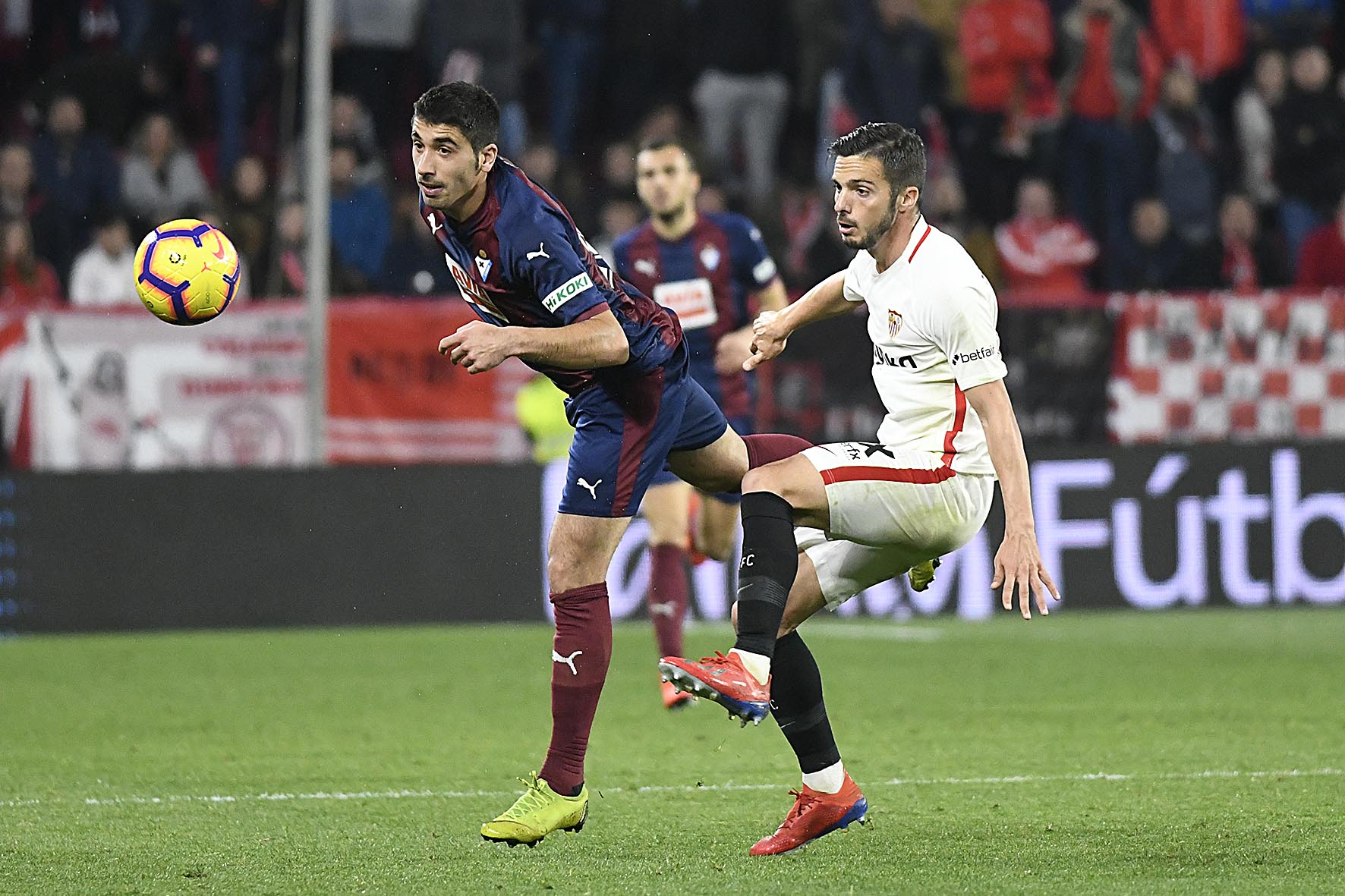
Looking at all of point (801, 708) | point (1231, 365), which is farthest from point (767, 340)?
point (1231, 365)

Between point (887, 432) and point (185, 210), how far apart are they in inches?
336

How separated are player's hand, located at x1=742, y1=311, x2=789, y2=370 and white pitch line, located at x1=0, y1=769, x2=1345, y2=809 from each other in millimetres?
1335

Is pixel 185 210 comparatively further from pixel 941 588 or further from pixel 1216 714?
pixel 1216 714

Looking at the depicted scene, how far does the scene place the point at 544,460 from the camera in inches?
450

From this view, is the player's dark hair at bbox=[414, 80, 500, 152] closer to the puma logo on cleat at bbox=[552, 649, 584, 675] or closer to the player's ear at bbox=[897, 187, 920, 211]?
the player's ear at bbox=[897, 187, 920, 211]

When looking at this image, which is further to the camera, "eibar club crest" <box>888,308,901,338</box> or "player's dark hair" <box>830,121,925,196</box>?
"eibar club crest" <box>888,308,901,338</box>

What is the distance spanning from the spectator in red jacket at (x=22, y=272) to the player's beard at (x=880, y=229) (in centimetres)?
794

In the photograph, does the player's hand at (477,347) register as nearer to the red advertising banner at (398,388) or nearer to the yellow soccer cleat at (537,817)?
the yellow soccer cleat at (537,817)

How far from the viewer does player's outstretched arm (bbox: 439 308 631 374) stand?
15.8ft

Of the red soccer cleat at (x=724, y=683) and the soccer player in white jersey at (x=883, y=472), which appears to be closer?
the red soccer cleat at (x=724, y=683)

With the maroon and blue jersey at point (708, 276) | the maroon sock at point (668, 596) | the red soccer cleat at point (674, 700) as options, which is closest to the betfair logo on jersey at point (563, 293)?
the red soccer cleat at point (674, 700)

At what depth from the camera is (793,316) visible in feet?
18.6

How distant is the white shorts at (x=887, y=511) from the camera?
522 centimetres

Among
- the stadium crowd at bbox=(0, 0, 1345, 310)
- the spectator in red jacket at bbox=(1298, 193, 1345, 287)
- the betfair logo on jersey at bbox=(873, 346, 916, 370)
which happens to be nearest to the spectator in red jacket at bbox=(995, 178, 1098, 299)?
the stadium crowd at bbox=(0, 0, 1345, 310)
